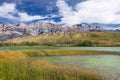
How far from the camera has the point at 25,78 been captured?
14.6 m

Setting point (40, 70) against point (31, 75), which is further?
point (40, 70)

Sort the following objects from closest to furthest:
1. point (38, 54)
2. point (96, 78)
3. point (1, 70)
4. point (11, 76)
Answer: point (11, 76)
point (1, 70)
point (96, 78)
point (38, 54)

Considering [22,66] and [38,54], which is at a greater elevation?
[22,66]

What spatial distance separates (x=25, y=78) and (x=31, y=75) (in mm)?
800

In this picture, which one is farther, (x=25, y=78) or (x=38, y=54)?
(x=38, y=54)

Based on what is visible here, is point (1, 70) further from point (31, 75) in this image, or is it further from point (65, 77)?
point (65, 77)

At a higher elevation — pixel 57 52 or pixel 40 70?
pixel 40 70

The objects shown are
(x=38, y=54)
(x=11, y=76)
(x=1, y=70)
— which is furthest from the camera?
(x=38, y=54)

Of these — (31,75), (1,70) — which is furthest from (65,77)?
(1,70)

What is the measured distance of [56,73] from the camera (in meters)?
16.5

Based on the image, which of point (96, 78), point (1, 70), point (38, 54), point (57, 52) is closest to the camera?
point (1, 70)

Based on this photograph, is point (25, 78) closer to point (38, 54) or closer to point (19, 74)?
point (19, 74)

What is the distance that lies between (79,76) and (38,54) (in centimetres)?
4357

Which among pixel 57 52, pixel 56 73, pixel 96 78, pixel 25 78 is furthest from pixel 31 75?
pixel 57 52
